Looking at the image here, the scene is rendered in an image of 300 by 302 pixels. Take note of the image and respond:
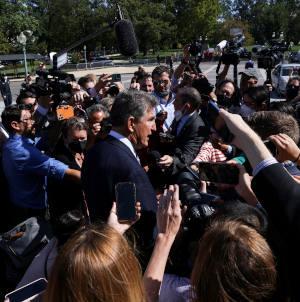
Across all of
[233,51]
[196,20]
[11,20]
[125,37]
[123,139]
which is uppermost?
[196,20]

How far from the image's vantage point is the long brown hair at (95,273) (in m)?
1.55

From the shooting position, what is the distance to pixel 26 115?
4.17 meters

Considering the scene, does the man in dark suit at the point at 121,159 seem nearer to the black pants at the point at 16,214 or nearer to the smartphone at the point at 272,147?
the smartphone at the point at 272,147

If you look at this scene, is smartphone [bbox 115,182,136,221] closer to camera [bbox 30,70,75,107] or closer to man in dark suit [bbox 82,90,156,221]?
man in dark suit [bbox 82,90,156,221]

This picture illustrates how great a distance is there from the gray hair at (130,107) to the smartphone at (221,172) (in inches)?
30.3

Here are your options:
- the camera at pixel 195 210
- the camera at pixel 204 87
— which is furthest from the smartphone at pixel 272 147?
the camera at pixel 204 87

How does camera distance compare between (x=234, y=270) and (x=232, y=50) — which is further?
(x=232, y=50)

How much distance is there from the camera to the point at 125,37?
4418mm

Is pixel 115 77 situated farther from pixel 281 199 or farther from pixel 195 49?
pixel 281 199

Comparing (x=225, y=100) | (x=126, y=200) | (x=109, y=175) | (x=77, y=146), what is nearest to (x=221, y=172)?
(x=126, y=200)

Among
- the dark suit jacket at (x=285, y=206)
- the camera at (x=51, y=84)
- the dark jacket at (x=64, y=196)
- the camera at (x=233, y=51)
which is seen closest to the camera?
the dark suit jacket at (x=285, y=206)

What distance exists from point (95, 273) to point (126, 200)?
0.71 metres

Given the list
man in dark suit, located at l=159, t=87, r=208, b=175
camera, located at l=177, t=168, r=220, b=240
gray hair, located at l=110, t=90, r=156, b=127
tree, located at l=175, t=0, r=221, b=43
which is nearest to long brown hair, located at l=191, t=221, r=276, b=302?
camera, located at l=177, t=168, r=220, b=240

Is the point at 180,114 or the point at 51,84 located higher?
the point at 51,84
